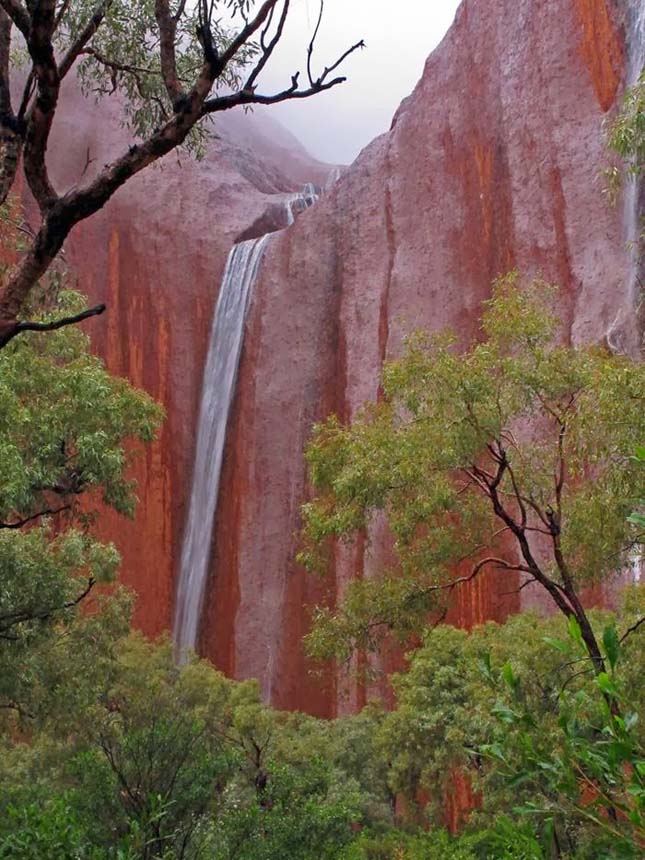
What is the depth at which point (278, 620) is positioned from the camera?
811 inches

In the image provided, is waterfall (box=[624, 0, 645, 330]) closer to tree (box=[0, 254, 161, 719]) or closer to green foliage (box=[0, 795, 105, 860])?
tree (box=[0, 254, 161, 719])

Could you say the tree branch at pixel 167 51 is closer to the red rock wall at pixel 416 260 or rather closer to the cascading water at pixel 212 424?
the red rock wall at pixel 416 260

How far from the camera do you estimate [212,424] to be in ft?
77.8

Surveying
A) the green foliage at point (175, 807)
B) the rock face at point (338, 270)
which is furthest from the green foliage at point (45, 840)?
the rock face at point (338, 270)

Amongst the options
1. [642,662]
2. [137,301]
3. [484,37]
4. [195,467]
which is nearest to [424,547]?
[642,662]

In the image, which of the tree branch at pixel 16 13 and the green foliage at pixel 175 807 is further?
the tree branch at pixel 16 13

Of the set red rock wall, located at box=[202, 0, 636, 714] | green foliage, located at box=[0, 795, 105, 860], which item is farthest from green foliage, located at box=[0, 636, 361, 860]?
red rock wall, located at box=[202, 0, 636, 714]

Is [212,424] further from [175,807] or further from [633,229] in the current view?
[175,807]

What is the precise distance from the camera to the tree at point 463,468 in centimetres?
700

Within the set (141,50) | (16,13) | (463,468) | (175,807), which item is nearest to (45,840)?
(175,807)

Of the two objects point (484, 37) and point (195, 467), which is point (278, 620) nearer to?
point (195, 467)

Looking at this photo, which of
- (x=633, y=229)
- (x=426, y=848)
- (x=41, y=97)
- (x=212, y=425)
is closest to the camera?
(x=41, y=97)

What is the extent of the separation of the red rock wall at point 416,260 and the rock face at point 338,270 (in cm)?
4

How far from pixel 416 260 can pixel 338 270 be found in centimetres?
316
